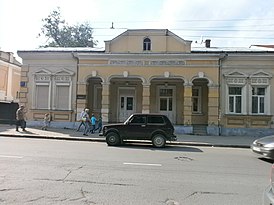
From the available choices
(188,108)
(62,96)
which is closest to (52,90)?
(62,96)

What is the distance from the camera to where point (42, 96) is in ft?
73.3

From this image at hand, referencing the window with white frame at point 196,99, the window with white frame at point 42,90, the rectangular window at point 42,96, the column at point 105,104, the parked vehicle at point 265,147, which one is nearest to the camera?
the parked vehicle at point 265,147

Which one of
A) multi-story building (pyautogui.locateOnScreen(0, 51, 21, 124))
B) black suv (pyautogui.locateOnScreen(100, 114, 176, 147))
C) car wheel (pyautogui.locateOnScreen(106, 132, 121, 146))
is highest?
multi-story building (pyautogui.locateOnScreen(0, 51, 21, 124))

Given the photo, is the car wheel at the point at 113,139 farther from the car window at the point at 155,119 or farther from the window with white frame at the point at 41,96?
the window with white frame at the point at 41,96

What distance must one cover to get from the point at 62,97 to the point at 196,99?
10.7 meters

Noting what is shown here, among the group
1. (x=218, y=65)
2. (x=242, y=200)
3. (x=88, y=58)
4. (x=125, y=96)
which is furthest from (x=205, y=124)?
(x=242, y=200)

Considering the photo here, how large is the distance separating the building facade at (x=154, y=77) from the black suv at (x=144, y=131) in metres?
6.97

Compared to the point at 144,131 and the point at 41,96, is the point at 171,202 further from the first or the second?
the point at 41,96

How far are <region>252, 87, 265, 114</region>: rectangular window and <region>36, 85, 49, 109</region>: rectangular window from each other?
1558 centimetres

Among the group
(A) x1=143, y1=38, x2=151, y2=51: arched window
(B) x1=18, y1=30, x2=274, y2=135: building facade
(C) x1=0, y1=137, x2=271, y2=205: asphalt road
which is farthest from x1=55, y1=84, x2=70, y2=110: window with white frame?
(C) x1=0, y1=137, x2=271, y2=205: asphalt road

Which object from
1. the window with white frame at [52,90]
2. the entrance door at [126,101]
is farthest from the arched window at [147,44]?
the window with white frame at [52,90]

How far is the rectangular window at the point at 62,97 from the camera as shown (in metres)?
22.0

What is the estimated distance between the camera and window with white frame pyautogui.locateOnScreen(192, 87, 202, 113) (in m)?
23.2

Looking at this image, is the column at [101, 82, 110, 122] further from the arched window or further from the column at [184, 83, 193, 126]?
the column at [184, 83, 193, 126]
